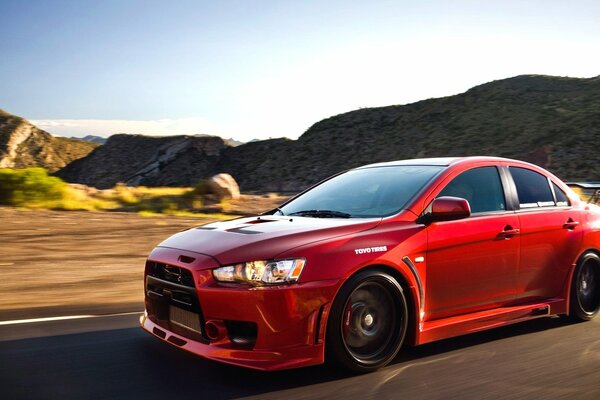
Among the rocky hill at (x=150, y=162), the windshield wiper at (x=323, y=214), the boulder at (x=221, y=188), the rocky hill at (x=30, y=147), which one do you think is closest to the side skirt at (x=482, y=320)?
the windshield wiper at (x=323, y=214)

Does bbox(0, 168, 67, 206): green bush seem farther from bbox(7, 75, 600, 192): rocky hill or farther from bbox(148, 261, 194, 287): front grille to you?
bbox(7, 75, 600, 192): rocky hill

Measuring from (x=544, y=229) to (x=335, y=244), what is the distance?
2.47m

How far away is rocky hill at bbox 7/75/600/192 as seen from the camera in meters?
55.4

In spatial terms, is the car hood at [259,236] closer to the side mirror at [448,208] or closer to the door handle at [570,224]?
the side mirror at [448,208]

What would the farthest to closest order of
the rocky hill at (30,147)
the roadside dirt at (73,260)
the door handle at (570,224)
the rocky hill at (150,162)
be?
the rocky hill at (30,147), the rocky hill at (150,162), the roadside dirt at (73,260), the door handle at (570,224)

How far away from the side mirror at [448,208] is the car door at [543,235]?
1.01 metres

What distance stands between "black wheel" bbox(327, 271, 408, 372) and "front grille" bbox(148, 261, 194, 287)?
3.35 feet

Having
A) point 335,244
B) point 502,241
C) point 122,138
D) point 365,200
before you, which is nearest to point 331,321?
point 335,244

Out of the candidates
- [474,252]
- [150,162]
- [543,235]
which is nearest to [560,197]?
[543,235]

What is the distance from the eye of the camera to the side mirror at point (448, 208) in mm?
5074

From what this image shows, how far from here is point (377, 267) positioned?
15.8 feet

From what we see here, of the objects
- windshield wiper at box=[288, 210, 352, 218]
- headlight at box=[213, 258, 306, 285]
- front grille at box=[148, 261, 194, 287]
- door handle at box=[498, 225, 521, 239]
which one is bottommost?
front grille at box=[148, 261, 194, 287]

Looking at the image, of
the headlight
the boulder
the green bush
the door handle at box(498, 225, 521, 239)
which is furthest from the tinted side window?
the boulder

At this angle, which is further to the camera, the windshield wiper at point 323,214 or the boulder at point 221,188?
the boulder at point 221,188
